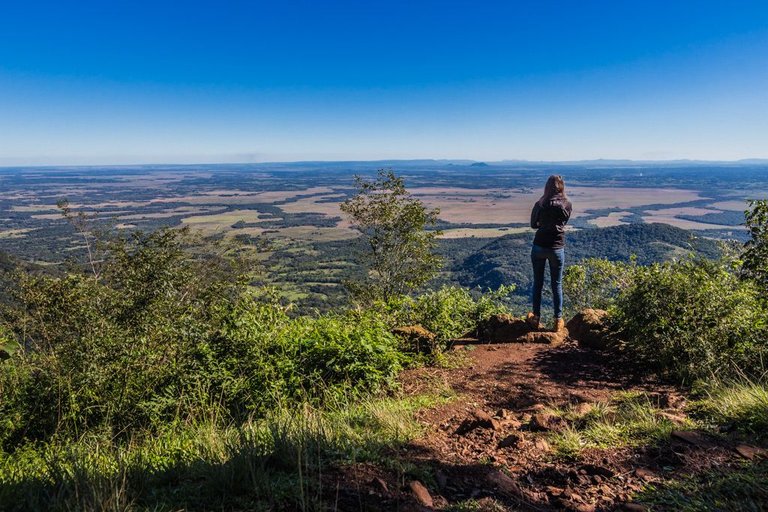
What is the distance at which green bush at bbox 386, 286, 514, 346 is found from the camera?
5949 mm

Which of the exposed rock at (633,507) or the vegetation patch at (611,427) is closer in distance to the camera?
the exposed rock at (633,507)

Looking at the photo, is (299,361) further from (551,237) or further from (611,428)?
(551,237)

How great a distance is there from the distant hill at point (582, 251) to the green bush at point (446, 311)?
143 ft

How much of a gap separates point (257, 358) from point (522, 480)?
2.90m

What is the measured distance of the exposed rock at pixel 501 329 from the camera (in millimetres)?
6238

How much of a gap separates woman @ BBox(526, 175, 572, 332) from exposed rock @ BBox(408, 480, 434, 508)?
4415mm

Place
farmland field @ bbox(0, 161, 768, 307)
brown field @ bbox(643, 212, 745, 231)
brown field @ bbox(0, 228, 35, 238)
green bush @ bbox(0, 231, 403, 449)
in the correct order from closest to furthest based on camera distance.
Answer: green bush @ bbox(0, 231, 403, 449), farmland field @ bbox(0, 161, 768, 307), brown field @ bbox(0, 228, 35, 238), brown field @ bbox(643, 212, 745, 231)

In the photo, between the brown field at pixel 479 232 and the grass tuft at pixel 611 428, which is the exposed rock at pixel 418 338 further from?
the brown field at pixel 479 232

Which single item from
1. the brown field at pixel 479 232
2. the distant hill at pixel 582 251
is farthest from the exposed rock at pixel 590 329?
the brown field at pixel 479 232

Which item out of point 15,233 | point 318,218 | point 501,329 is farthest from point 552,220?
point 318,218

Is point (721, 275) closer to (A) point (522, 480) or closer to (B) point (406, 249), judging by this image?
(A) point (522, 480)

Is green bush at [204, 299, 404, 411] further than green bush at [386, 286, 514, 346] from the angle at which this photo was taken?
No

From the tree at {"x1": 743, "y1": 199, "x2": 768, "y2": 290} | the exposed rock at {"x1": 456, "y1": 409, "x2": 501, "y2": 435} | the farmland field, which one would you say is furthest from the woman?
the farmland field

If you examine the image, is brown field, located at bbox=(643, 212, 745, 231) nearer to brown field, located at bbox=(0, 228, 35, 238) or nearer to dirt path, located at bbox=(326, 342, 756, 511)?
dirt path, located at bbox=(326, 342, 756, 511)
